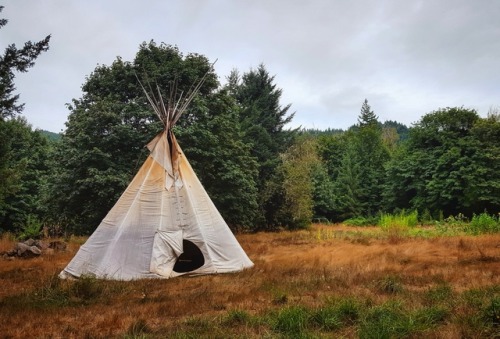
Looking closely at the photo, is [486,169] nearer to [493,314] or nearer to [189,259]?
[189,259]

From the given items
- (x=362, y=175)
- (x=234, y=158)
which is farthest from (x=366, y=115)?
(x=234, y=158)

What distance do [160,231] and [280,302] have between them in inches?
153

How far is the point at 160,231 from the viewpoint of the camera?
9.04 meters

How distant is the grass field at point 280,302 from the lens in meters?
4.58

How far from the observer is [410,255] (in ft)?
35.2

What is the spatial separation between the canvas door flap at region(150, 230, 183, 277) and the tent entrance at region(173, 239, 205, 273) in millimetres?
1446

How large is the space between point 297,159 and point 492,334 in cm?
2609

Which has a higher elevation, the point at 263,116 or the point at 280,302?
the point at 263,116

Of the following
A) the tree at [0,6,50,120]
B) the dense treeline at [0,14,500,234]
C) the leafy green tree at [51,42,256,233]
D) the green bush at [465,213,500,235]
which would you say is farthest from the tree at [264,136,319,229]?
the tree at [0,6,50,120]

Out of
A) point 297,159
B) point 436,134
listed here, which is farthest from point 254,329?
point 436,134

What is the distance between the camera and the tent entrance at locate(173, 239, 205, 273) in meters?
10.6

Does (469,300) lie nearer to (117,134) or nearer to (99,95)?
(117,134)

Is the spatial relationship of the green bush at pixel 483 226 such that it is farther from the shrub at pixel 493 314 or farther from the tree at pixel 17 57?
the tree at pixel 17 57

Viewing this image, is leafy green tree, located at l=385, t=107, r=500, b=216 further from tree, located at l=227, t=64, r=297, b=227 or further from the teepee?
the teepee
